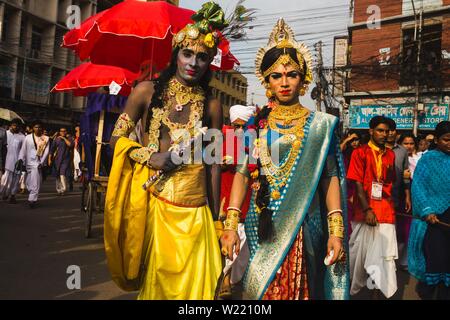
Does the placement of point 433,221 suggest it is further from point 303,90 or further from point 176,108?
point 176,108

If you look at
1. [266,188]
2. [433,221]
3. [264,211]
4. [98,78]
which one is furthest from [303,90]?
[98,78]

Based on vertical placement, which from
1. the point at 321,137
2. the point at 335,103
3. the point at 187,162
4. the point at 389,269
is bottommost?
the point at 389,269

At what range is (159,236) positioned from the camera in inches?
95.4

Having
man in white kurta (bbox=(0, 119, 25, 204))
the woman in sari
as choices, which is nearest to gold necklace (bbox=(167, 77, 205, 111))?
the woman in sari

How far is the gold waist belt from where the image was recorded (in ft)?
8.10

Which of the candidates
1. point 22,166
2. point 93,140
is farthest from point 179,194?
point 22,166

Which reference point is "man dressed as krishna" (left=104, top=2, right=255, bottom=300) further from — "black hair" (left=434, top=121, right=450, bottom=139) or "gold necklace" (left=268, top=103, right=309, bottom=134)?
"black hair" (left=434, top=121, right=450, bottom=139)

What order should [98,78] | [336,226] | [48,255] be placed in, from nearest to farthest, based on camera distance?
1. [336,226]
2. [48,255]
3. [98,78]

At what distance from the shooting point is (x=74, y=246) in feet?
19.5

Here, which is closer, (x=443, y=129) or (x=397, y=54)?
(x=443, y=129)

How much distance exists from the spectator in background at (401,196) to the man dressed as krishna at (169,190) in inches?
162

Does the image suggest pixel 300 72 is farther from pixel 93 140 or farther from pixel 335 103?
pixel 335 103

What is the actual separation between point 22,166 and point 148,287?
8540 millimetres

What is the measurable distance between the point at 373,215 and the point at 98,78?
14.7ft
